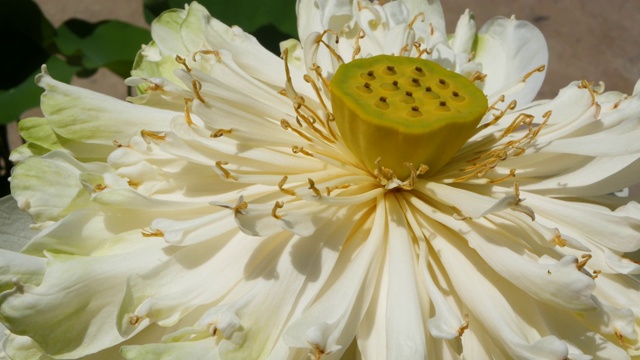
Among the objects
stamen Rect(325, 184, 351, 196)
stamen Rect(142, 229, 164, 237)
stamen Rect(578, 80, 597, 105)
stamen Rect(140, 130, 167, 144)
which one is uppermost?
stamen Rect(578, 80, 597, 105)

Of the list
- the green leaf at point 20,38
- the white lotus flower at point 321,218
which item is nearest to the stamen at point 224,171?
the white lotus flower at point 321,218

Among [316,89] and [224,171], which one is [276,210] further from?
[316,89]

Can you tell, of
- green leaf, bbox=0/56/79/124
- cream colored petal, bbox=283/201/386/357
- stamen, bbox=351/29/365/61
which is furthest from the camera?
green leaf, bbox=0/56/79/124

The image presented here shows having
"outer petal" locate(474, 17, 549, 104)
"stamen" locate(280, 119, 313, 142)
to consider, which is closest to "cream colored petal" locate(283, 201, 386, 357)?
"stamen" locate(280, 119, 313, 142)

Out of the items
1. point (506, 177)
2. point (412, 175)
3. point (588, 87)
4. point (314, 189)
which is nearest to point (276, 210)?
point (314, 189)

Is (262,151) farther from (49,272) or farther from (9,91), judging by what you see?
(9,91)

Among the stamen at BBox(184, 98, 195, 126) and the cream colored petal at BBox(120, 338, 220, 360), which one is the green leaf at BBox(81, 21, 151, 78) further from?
the cream colored petal at BBox(120, 338, 220, 360)

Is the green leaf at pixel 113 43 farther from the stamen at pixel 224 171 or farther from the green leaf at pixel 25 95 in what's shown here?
the stamen at pixel 224 171

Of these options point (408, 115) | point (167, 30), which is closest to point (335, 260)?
point (408, 115)
